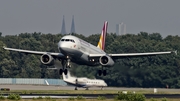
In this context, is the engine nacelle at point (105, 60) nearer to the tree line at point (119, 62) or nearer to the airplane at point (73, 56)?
the airplane at point (73, 56)

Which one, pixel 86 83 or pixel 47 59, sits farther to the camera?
pixel 86 83

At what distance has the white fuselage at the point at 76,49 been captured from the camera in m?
88.8

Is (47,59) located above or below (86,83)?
above

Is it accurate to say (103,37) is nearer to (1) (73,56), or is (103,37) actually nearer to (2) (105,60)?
(2) (105,60)

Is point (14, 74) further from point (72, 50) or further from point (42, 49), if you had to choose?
point (72, 50)

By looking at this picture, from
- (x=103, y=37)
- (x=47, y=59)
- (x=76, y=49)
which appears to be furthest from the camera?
(x=103, y=37)

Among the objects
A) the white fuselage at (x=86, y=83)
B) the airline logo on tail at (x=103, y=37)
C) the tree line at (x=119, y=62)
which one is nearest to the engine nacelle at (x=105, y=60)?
the tree line at (x=119, y=62)

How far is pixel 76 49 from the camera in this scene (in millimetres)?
90188

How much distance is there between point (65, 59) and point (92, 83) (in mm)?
46564

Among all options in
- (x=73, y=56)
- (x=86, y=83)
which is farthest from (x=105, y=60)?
(x=86, y=83)

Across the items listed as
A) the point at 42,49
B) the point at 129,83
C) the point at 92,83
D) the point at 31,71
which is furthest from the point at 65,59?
the point at 42,49

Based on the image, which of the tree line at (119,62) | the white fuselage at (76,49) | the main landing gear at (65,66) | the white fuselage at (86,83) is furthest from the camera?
the white fuselage at (86,83)

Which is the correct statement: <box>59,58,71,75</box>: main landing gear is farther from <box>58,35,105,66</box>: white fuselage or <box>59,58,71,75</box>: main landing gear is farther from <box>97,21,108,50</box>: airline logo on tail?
<box>97,21,108,50</box>: airline logo on tail

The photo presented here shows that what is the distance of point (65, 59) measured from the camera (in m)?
92.6
